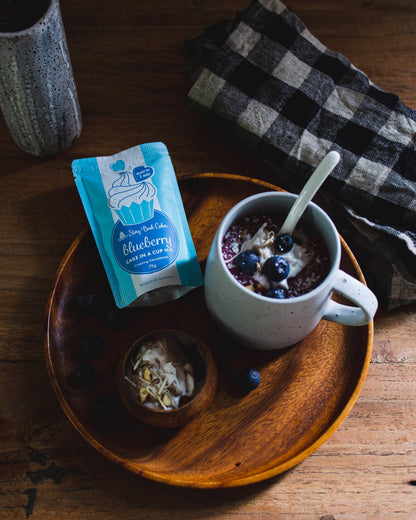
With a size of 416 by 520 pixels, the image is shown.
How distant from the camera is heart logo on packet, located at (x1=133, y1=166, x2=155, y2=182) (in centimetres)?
105

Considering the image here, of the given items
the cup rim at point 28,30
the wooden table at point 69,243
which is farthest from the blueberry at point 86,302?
the cup rim at point 28,30

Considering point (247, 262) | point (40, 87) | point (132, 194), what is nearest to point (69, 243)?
point (132, 194)

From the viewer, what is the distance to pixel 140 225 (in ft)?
3.32

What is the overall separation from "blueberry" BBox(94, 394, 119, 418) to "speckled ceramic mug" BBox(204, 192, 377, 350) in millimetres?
212

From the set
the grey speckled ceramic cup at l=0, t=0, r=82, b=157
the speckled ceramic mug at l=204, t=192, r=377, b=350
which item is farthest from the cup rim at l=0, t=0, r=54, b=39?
the speckled ceramic mug at l=204, t=192, r=377, b=350

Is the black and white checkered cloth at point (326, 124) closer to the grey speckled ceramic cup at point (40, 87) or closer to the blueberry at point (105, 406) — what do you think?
the grey speckled ceramic cup at point (40, 87)

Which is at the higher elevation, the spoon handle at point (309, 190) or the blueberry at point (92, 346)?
the spoon handle at point (309, 190)

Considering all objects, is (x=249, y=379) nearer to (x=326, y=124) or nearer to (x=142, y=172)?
(x=142, y=172)

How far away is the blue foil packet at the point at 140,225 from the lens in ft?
3.26

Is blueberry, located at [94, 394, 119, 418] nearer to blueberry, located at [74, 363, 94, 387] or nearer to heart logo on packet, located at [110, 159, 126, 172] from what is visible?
blueberry, located at [74, 363, 94, 387]

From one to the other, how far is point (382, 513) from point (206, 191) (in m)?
0.63

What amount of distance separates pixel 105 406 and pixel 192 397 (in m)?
0.14

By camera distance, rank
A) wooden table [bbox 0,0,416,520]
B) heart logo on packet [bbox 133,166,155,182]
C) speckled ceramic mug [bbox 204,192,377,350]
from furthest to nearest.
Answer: heart logo on packet [bbox 133,166,155,182] → wooden table [bbox 0,0,416,520] → speckled ceramic mug [bbox 204,192,377,350]

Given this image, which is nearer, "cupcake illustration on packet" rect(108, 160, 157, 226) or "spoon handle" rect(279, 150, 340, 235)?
"spoon handle" rect(279, 150, 340, 235)
